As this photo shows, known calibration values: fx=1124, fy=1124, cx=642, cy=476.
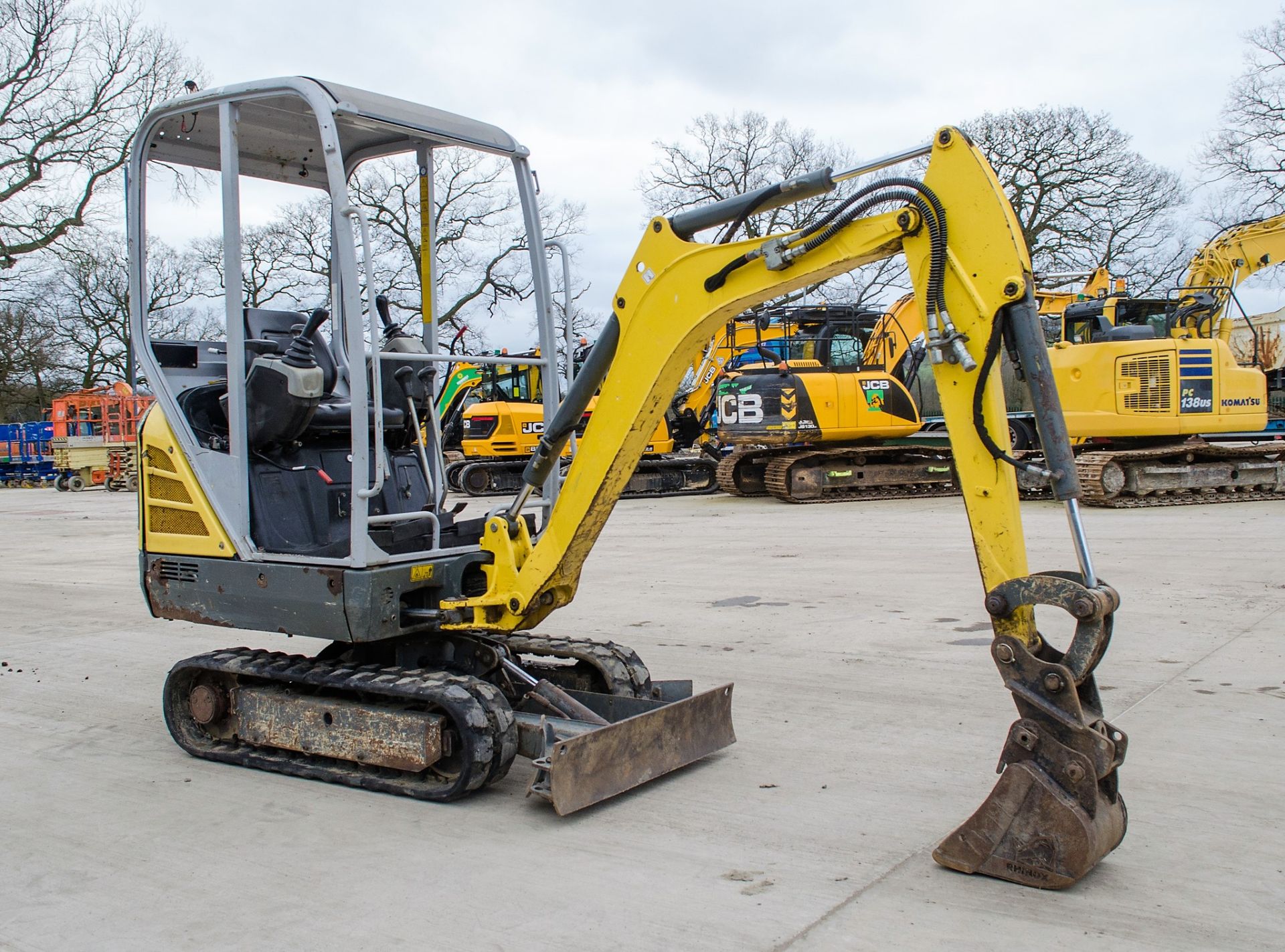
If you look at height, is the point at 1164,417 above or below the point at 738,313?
below

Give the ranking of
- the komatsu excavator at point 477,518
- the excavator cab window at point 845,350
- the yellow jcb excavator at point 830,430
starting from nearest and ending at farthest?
the komatsu excavator at point 477,518 → the yellow jcb excavator at point 830,430 → the excavator cab window at point 845,350

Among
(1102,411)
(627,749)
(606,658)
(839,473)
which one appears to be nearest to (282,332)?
(606,658)

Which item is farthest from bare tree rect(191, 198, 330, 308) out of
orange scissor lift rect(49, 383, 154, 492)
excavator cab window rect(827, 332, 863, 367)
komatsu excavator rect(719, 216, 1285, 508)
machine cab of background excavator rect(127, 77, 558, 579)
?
orange scissor lift rect(49, 383, 154, 492)

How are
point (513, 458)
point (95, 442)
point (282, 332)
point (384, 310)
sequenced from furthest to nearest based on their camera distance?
→ point (95, 442)
point (513, 458)
point (384, 310)
point (282, 332)

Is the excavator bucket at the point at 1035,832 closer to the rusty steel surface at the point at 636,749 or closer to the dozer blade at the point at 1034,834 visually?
the dozer blade at the point at 1034,834

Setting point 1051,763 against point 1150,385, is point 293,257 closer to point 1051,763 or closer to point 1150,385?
point 1051,763

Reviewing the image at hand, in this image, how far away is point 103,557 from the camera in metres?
14.0

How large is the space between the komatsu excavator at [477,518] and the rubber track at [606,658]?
2 cm

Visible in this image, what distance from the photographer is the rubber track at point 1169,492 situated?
1536cm

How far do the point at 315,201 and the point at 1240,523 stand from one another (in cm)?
1142

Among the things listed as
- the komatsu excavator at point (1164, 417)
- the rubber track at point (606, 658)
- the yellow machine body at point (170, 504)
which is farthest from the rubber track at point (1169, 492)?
the yellow machine body at point (170, 504)

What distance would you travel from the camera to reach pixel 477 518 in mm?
5625

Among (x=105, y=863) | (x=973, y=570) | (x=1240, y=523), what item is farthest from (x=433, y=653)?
(x=1240, y=523)

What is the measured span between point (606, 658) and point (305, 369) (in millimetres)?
1932
